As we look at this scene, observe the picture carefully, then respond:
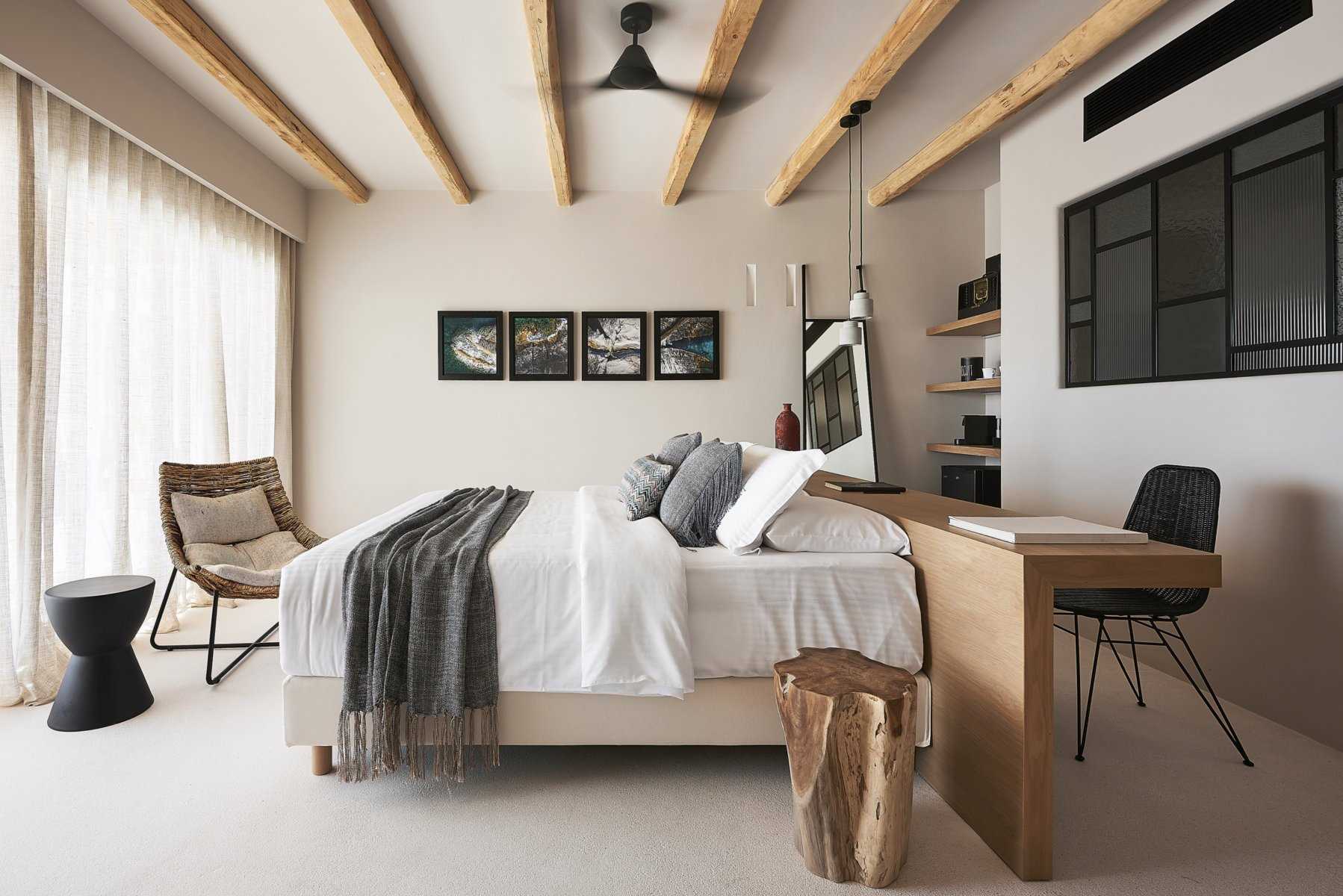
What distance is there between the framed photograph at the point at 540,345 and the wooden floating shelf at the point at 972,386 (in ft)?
8.68

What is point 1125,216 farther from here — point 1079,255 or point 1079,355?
point 1079,355

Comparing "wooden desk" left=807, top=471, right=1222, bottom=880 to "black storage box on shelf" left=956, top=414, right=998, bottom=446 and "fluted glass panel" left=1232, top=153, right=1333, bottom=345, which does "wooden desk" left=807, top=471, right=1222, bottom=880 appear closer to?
"fluted glass panel" left=1232, top=153, right=1333, bottom=345

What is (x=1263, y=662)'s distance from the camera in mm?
2451

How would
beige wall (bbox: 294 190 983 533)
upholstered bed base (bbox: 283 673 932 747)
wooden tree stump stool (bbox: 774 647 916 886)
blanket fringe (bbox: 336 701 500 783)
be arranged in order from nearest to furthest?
wooden tree stump stool (bbox: 774 647 916 886), blanket fringe (bbox: 336 701 500 783), upholstered bed base (bbox: 283 673 932 747), beige wall (bbox: 294 190 983 533)

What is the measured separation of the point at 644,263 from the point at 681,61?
1814 mm

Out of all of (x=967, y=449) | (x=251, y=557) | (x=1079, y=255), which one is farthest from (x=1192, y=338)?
(x=251, y=557)

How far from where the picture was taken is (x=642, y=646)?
1887 mm

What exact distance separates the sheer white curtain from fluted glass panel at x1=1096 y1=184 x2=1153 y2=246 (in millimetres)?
4600

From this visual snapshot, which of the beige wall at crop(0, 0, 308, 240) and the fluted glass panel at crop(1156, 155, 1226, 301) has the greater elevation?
the beige wall at crop(0, 0, 308, 240)

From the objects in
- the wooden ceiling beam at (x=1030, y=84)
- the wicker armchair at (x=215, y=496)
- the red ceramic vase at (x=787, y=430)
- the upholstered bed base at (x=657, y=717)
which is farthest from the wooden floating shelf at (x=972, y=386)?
the wicker armchair at (x=215, y=496)

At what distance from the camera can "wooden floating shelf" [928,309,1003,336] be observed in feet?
13.8

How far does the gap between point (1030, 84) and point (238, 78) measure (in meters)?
3.68

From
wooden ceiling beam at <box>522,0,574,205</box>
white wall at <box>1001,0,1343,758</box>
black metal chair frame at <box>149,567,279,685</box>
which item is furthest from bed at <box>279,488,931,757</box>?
wooden ceiling beam at <box>522,0,574,205</box>

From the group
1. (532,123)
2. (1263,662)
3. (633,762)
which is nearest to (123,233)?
(532,123)
